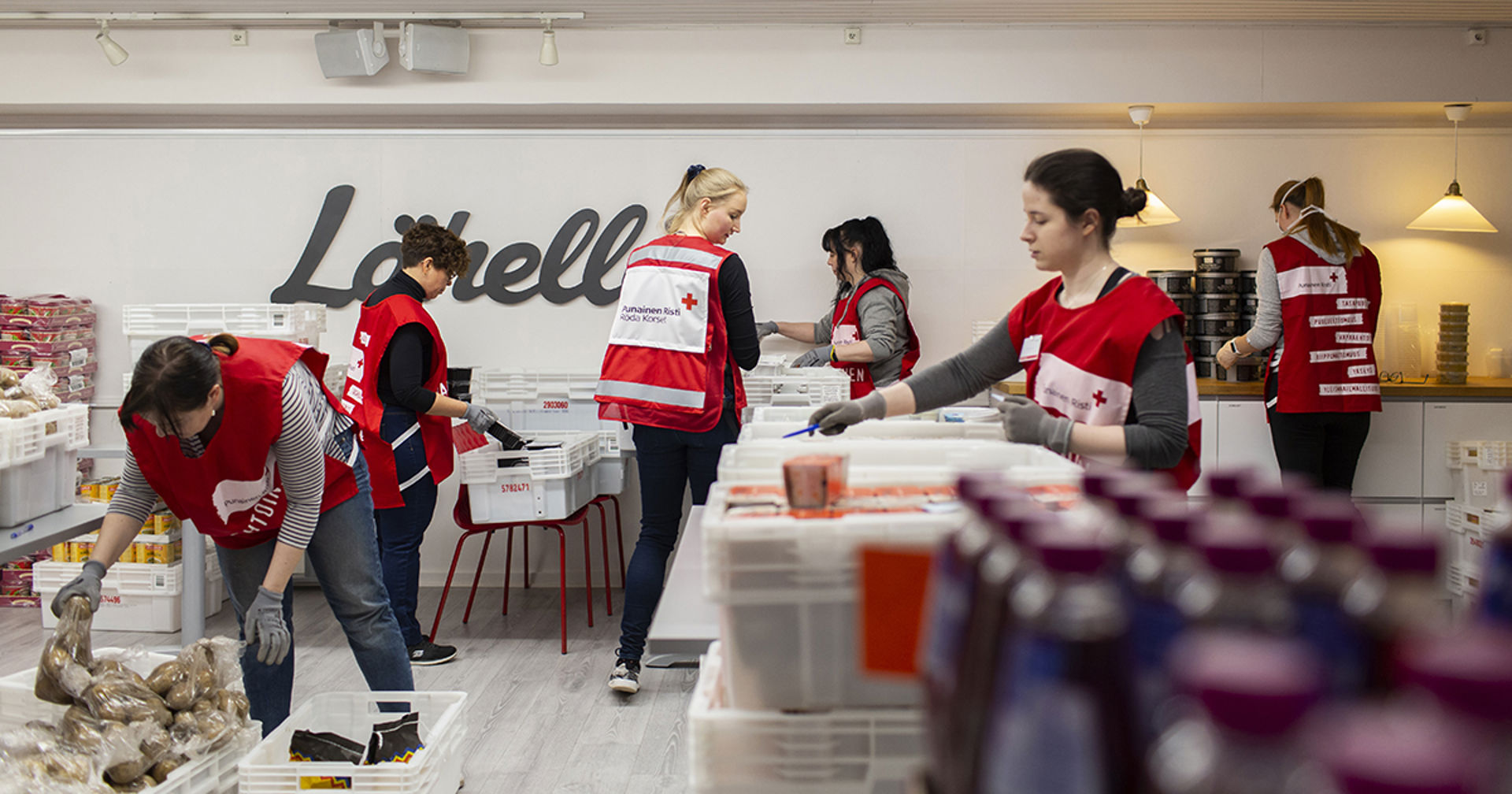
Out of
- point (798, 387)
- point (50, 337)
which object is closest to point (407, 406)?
point (798, 387)

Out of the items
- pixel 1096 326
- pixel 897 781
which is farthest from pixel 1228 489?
pixel 1096 326

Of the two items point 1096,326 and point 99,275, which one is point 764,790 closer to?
point 1096,326

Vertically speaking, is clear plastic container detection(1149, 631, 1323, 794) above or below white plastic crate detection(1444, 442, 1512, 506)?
above

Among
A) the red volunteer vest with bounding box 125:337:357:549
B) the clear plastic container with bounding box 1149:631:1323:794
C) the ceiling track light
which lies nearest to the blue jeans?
the red volunteer vest with bounding box 125:337:357:549

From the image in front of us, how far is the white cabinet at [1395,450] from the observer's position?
4543 millimetres

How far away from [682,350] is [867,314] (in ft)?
4.25

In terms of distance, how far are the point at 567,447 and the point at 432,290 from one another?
0.76 metres

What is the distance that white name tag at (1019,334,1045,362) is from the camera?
208 cm

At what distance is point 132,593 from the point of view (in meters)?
4.21

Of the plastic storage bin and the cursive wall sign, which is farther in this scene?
the cursive wall sign

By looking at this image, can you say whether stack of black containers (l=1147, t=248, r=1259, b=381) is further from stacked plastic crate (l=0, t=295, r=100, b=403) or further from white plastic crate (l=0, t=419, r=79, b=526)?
stacked plastic crate (l=0, t=295, r=100, b=403)

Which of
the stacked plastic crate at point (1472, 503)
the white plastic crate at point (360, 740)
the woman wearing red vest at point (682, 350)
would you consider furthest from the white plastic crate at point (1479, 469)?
the white plastic crate at point (360, 740)

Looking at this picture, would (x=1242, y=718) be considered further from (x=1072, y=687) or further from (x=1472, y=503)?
(x=1472, y=503)

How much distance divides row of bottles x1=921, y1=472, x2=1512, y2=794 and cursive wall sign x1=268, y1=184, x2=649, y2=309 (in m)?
4.34
